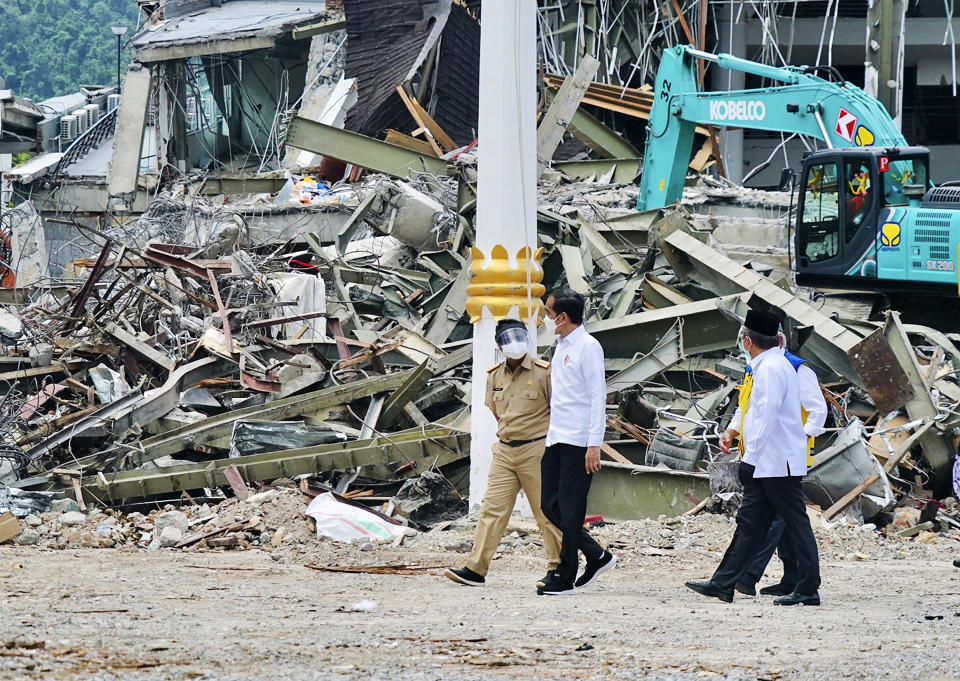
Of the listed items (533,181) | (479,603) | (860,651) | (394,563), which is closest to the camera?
(860,651)

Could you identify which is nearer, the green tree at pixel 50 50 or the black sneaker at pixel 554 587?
the black sneaker at pixel 554 587

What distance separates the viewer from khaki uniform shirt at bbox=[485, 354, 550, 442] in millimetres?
7223

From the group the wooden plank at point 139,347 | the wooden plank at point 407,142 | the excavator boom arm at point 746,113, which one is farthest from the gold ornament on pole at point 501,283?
the wooden plank at point 407,142

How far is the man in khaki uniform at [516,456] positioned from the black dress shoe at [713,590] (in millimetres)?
765

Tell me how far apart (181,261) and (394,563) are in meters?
6.55

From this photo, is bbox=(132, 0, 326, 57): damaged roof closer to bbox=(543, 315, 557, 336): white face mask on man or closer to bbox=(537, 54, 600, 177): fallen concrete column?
bbox=(537, 54, 600, 177): fallen concrete column

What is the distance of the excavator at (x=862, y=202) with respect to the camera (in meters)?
13.2

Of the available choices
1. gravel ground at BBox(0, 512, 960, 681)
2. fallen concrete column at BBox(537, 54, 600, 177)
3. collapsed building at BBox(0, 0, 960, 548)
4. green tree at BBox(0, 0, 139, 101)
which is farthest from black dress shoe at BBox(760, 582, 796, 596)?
green tree at BBox(0, 0, 139, 101)

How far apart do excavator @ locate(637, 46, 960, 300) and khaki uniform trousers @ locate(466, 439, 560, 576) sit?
7221mm

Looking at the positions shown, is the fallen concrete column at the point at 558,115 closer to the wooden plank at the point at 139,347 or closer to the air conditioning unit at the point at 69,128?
the wooden plank at the point at 139,347

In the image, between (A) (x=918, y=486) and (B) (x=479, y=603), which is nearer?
(B) (x=479, y=603)

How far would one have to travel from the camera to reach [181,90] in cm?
2938

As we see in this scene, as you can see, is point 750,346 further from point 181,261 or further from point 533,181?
point 181,261

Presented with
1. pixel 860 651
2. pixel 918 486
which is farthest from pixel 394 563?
pixel 918 486
